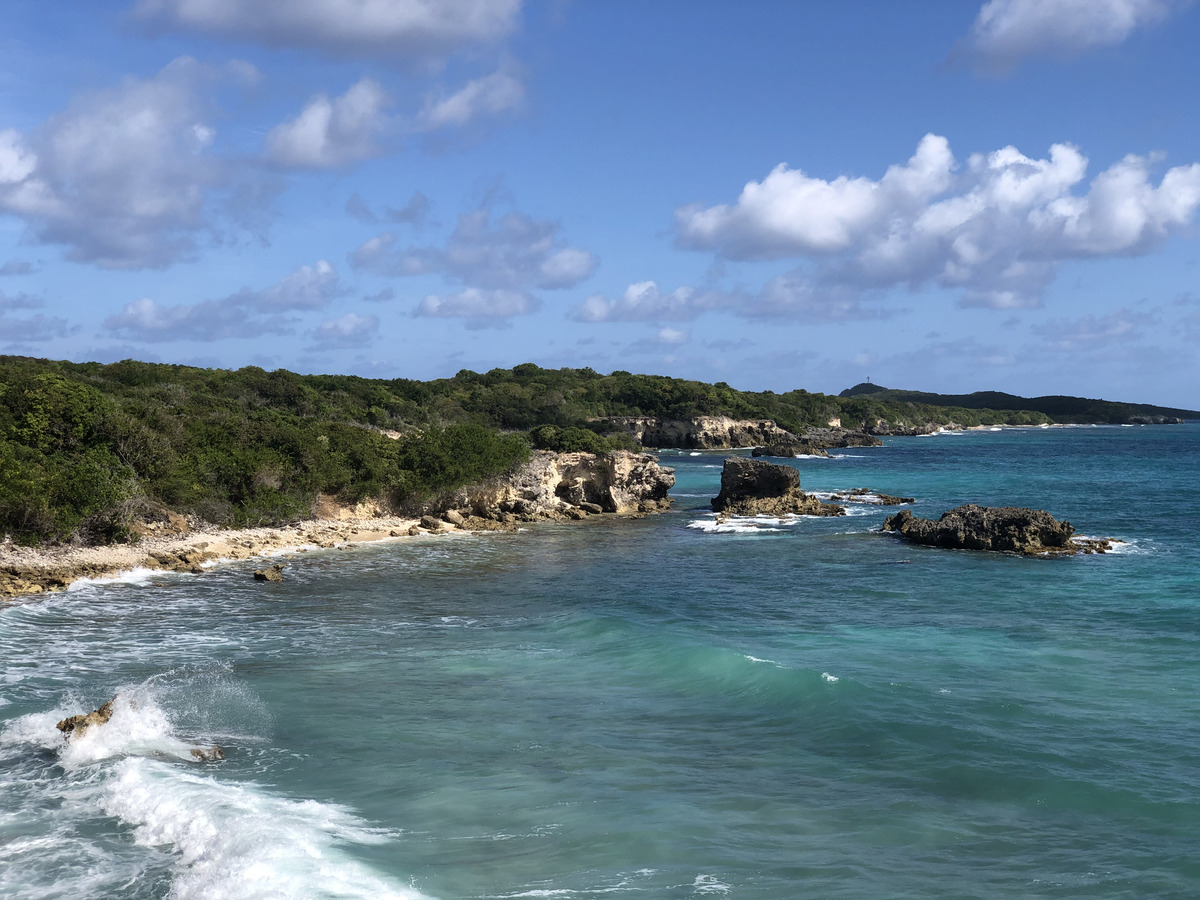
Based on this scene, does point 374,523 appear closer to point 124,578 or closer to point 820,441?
point 124,578

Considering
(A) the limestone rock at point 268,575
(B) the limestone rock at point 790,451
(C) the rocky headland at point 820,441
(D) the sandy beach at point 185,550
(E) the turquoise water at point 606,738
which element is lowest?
(E) the turquoise water at point 606,738

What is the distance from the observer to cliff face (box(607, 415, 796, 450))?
12581 centimetres

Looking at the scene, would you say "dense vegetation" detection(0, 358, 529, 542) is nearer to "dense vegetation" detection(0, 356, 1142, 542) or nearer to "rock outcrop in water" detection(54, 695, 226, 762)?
"dense vegetation" detection(0, 356, 1142, 542)

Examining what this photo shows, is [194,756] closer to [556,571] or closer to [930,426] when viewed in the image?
[556,571]

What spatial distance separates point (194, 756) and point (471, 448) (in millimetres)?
31153

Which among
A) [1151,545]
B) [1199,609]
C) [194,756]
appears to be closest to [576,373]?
[1151,545]

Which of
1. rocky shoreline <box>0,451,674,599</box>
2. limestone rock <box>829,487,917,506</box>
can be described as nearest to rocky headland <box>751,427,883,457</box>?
limestone rock <box>829,487,917,506</box>

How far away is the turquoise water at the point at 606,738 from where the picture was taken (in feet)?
35.2

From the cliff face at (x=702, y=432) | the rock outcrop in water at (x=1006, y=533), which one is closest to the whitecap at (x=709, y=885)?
the rock outcrop in water at (x=1006, y=533)

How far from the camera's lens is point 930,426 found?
186375mm

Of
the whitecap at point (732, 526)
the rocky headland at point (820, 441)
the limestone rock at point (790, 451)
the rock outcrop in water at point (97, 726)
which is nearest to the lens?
the rock outcrop in water at point (97, 726)

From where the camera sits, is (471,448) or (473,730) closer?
(473,730)

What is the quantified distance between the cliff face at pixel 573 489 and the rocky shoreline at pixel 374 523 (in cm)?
6

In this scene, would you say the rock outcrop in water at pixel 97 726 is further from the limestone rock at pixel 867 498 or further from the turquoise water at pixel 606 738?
the limestone rock at pixel 867 498
